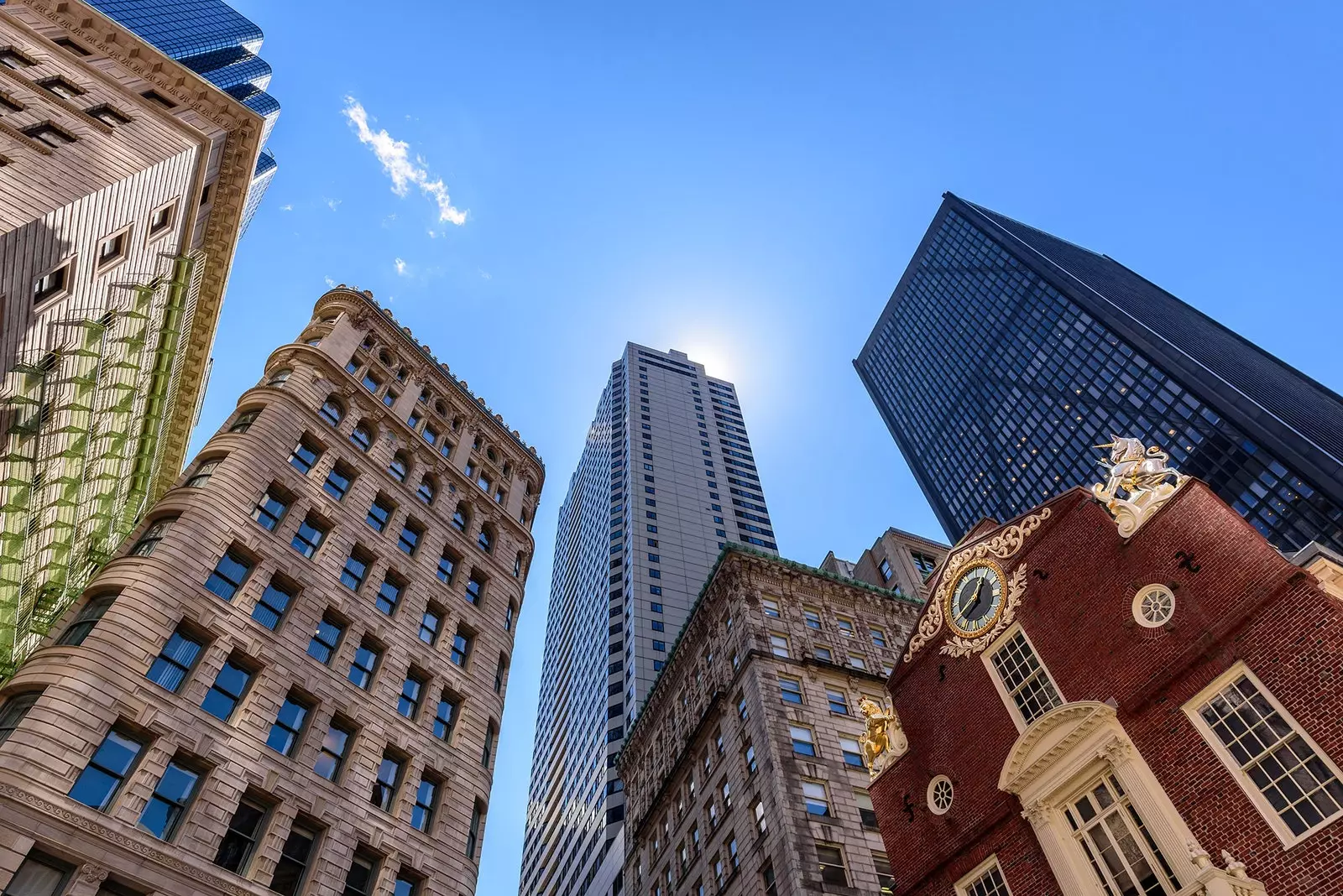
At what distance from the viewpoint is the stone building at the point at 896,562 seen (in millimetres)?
85438

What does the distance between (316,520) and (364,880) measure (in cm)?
1587

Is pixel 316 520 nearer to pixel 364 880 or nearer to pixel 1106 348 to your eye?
pixel 364 880

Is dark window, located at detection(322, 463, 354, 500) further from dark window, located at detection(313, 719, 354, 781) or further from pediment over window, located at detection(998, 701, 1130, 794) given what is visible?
pediment over window, located at detection(998, 701, 1130, 794)

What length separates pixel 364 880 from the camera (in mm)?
29156

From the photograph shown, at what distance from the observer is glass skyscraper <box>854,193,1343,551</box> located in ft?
376

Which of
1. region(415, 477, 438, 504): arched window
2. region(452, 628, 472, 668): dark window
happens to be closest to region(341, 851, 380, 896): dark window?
region(452, 628, 472, 668): dark window

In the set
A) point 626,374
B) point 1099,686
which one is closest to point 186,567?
point 1099,686

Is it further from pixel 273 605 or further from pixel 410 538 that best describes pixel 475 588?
pixel 273 605

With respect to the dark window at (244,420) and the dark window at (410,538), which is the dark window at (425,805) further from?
the dark window at (244,420)

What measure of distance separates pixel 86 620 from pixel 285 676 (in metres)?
6.72

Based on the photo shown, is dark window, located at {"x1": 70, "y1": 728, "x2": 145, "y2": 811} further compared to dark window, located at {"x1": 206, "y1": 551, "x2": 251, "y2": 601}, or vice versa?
dark window, located at {"x1": 206, "y1": 551, "x2": 251, "y2": 601}

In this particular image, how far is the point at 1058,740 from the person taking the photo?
22.7 meters

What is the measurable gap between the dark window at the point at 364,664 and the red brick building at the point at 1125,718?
2106 centimetres

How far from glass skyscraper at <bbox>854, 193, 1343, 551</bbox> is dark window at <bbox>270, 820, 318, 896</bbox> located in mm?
119969
